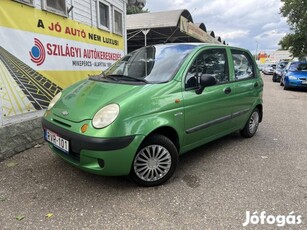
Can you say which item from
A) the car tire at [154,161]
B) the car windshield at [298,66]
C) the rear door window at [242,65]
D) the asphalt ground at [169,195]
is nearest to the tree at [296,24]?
the car windshield at [298,66]

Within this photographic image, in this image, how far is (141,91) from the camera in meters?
3.03

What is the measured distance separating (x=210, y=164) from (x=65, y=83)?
340 centimetres

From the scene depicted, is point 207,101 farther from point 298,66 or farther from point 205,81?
point 298,66

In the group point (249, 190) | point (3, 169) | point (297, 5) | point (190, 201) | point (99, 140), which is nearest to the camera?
point (99, 140)

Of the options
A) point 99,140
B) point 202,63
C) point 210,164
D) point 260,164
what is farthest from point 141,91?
point 260,164

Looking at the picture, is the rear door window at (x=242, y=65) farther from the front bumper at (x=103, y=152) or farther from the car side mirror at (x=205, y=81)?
the front bumper at (x=103, y=152)

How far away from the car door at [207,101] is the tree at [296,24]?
807 inches

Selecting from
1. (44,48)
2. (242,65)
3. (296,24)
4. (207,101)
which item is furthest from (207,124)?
(296,24)

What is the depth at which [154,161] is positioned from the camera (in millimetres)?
3158

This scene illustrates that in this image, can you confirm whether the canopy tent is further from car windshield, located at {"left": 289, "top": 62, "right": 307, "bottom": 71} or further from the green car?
the green car

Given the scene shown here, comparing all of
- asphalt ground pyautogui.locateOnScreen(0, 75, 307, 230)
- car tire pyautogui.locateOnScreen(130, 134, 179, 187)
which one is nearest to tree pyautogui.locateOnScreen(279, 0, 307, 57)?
asphalt ground pyautogui.locateOnScreen(0, 75, 307, 230)

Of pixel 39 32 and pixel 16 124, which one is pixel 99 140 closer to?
pixel 16 124

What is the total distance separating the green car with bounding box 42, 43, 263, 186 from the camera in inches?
110

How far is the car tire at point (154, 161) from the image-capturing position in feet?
10.0
